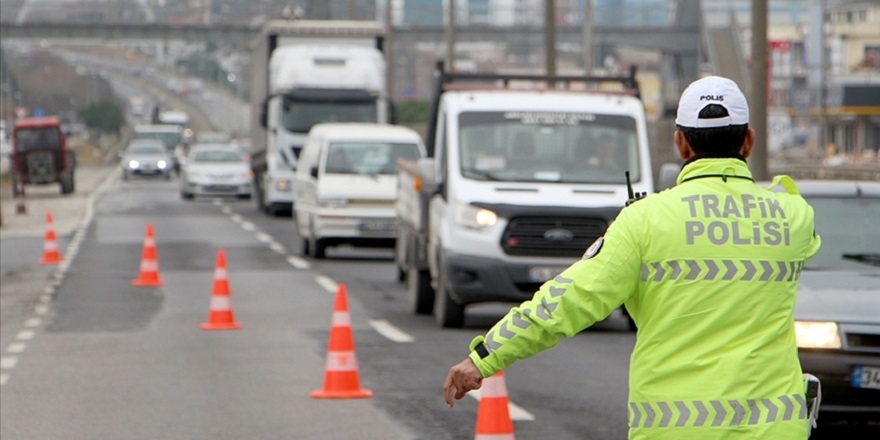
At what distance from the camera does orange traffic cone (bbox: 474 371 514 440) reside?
8734 mm

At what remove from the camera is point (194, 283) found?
23.0 meters

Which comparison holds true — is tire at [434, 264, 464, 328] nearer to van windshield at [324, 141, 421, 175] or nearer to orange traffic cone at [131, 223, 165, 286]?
orange traffic cone at [131, 223, 165, 286]

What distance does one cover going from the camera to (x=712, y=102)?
4.80 m

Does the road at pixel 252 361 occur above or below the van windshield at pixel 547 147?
below

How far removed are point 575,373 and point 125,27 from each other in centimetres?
9902

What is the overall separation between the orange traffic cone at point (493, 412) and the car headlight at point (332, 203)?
716 inches

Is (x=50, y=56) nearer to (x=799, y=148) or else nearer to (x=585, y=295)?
(x=799, y=148)

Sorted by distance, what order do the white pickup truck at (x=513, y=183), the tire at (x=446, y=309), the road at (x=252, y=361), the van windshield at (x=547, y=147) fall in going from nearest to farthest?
the road at (x=252, y=361)
the white pickup truck at (x=513, y=183)
the tire at (x=446, y=309)
the van windshield at (x=547, y=147)

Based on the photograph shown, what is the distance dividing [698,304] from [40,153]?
5339 cm

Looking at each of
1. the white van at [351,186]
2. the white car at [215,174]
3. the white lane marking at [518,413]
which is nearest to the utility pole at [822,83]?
the white car at [215,174]

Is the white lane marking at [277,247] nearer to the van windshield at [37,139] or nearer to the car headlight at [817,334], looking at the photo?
the car headlight at [817,334]

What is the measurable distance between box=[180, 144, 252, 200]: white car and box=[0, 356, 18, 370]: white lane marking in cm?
3666

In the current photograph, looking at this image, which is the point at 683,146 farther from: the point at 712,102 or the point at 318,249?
the point at 318,249

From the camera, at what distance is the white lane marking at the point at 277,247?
29594 mm
